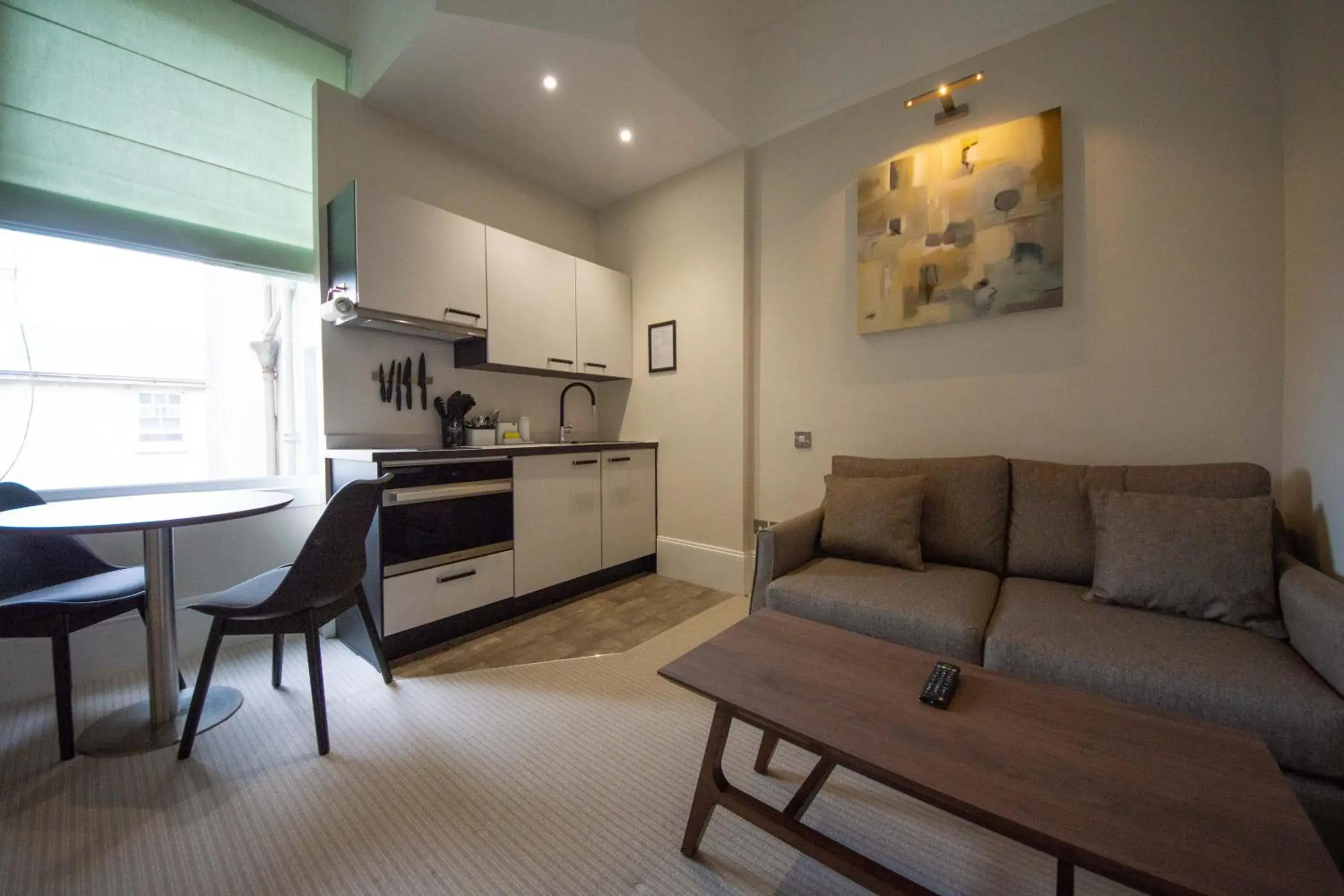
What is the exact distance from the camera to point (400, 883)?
1.08 m

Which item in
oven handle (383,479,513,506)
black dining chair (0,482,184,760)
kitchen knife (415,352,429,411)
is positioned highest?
kitchen knife (415,352,429,411)

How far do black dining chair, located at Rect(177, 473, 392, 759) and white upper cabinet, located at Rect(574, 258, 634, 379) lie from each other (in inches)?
70.9

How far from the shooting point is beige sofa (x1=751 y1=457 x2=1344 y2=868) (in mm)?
1054

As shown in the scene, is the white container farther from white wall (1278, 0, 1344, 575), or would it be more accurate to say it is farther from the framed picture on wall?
white wall (1278, 0, 1344, 575)

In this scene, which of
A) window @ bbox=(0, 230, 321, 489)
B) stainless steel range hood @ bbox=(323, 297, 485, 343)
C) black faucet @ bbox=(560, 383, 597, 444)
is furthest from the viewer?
black faucet @ bbox=(560, 383, 597, 444)

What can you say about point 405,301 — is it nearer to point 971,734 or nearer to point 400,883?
point 400,883

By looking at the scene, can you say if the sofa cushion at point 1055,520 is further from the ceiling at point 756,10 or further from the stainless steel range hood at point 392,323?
the ceiling at point 756,10

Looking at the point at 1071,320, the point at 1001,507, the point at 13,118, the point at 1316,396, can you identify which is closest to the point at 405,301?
the point at 13,118

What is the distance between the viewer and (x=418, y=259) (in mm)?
2383

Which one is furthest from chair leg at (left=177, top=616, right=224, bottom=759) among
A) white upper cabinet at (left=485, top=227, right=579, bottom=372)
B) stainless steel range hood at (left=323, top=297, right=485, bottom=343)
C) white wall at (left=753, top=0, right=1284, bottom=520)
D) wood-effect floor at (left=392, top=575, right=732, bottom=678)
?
white wall at (left=753, top=0, right=1284, bottom=520)

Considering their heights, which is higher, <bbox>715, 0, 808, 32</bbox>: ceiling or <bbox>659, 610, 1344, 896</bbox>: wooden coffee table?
<bbox>715, 0, 808, 32</bbox>: ceiling

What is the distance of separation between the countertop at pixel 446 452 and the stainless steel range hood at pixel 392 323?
2.12ft

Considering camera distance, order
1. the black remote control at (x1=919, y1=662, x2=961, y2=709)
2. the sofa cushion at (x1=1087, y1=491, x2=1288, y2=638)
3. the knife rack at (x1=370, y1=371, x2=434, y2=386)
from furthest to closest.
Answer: the knife rack at (x1=370, y1=371, x2=434, y2=386) → the sofa cushion at (x1=1087, y1=491, x2=1288, y2=638) → the black remote control at (x1=919, y1=662, x2=961, y2=709)

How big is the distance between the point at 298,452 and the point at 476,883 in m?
2.58
